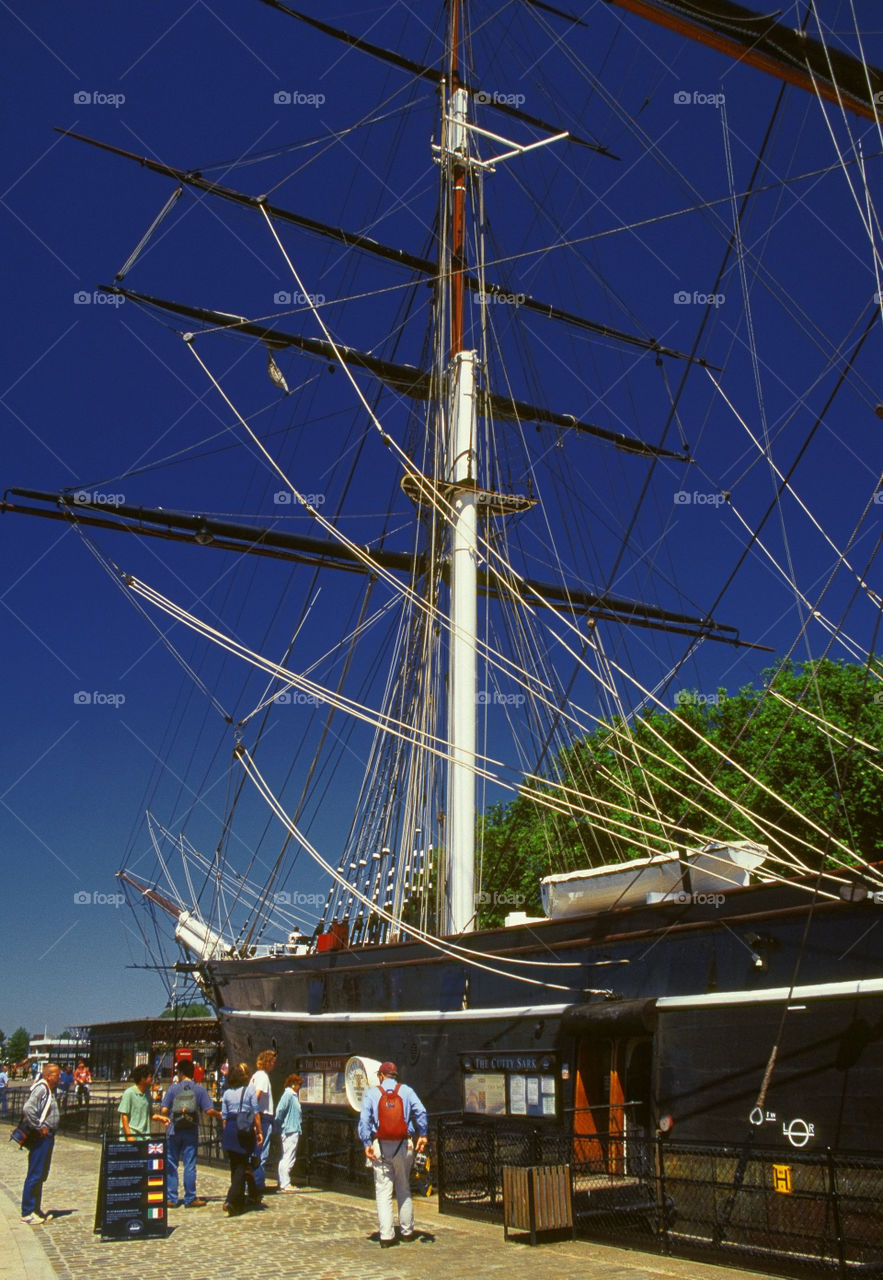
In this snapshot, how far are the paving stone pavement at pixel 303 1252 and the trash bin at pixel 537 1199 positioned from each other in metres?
0.15

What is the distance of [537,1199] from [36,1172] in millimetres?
4657

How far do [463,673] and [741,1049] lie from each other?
28.6 ft

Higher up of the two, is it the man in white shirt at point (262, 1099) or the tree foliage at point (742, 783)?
the tree foliage at point (742, 783)

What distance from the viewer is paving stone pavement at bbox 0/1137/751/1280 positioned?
7434 mm

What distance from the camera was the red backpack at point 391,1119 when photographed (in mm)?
8938

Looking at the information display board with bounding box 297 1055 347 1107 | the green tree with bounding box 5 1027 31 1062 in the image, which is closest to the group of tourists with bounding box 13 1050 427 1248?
the information display board with bounding box 297 1055 347 1107

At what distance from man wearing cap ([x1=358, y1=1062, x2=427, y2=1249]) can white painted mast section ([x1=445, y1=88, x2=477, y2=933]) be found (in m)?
4.95

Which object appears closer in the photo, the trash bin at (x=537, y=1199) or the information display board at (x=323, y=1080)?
the trash bin at (x=537, y=1199)

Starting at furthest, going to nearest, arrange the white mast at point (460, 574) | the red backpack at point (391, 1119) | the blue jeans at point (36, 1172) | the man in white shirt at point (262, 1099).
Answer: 1. the white mast at point (460, 574)
2. the man in white shirt at point (262, 1099)
3. the blue jeans at point (36, 1172)
4. the red backpack at point (391, 1119)

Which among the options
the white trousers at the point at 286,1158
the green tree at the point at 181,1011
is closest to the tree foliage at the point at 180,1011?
the green tree at the point at 181,1011

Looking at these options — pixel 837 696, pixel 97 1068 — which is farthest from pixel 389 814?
pixel 97 1068

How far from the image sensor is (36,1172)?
32.9 ft

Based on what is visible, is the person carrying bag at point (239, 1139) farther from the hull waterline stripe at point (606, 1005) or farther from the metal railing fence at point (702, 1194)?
the hull waterline stripe at point (606, 1005)

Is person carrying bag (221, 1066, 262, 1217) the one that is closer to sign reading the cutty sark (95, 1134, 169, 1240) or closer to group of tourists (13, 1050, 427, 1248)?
group of tourists (13, 1050, 427, 1248)
